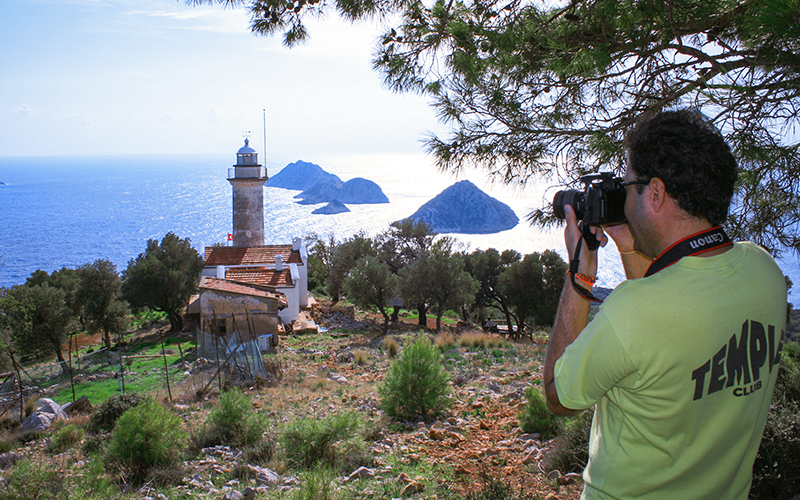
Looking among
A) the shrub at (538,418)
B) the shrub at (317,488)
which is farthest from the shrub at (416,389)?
the shrub at (317,488)

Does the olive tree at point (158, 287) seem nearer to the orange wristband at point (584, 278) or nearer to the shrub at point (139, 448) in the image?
the shrub at point (139, 448)

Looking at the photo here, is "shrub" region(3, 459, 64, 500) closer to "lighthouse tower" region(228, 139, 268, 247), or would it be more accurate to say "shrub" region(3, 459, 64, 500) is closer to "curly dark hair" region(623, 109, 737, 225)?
"curly dark hair" region(623, 109, 737, 225)

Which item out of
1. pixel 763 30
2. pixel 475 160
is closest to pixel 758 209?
pixel 763 30

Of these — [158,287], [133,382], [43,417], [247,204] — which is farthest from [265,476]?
[247,204]

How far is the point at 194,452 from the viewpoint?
610 centimetres

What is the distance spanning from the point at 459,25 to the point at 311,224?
10812 cm

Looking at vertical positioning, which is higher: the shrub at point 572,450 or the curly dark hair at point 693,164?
the curly dark hair at point 693,164

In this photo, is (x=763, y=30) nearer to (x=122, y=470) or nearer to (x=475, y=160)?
(x=475, y=160)

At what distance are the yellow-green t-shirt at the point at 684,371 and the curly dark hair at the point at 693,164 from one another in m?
0.15

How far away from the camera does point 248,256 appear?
25.8 m

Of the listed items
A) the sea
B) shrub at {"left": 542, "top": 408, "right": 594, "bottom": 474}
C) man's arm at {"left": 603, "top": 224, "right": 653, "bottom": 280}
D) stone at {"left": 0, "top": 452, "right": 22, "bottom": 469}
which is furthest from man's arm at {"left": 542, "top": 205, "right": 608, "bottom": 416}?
the sea

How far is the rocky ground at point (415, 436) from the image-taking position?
4.44m

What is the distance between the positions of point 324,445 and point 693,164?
15.7ft

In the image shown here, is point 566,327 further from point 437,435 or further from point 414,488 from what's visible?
point 437,435
